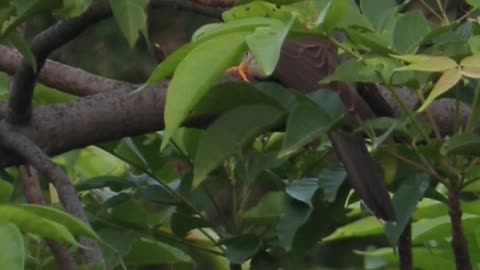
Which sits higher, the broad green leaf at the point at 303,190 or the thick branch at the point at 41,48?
the thick branch at the point at 41,48

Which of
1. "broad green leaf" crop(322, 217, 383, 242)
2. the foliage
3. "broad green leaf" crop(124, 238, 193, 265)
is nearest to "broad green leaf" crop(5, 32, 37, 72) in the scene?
the foliage

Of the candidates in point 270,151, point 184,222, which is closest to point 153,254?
point 184,222

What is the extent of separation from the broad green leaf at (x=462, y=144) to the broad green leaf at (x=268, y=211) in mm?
423

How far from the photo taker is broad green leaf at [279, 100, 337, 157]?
1137 mm

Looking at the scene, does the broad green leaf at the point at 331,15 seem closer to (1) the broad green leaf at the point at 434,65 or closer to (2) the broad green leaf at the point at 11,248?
(1) the broad green leaf at the point at 434,65

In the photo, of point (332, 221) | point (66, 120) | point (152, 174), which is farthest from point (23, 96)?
point (332, 221)

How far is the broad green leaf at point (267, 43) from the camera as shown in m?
0.97

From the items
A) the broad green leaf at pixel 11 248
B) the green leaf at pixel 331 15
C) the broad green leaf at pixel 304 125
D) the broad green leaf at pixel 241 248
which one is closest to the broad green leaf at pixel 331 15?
Result: the green leaf at pixel 331 15

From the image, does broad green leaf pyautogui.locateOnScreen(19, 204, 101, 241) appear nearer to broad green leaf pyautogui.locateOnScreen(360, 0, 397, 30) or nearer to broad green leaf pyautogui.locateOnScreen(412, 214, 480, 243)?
broad green leaf pyautogui.locateOnScreen(360, 0, 397, 30)

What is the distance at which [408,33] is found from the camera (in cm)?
116

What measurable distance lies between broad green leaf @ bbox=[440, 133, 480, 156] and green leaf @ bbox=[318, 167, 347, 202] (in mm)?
256

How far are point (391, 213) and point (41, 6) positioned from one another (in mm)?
403

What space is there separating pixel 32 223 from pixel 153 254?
48 cm

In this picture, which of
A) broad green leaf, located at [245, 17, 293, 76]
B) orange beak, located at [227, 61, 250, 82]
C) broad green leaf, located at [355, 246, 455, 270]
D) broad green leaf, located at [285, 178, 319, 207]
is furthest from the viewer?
orange beak, located at [227, 61, 250, 82]
